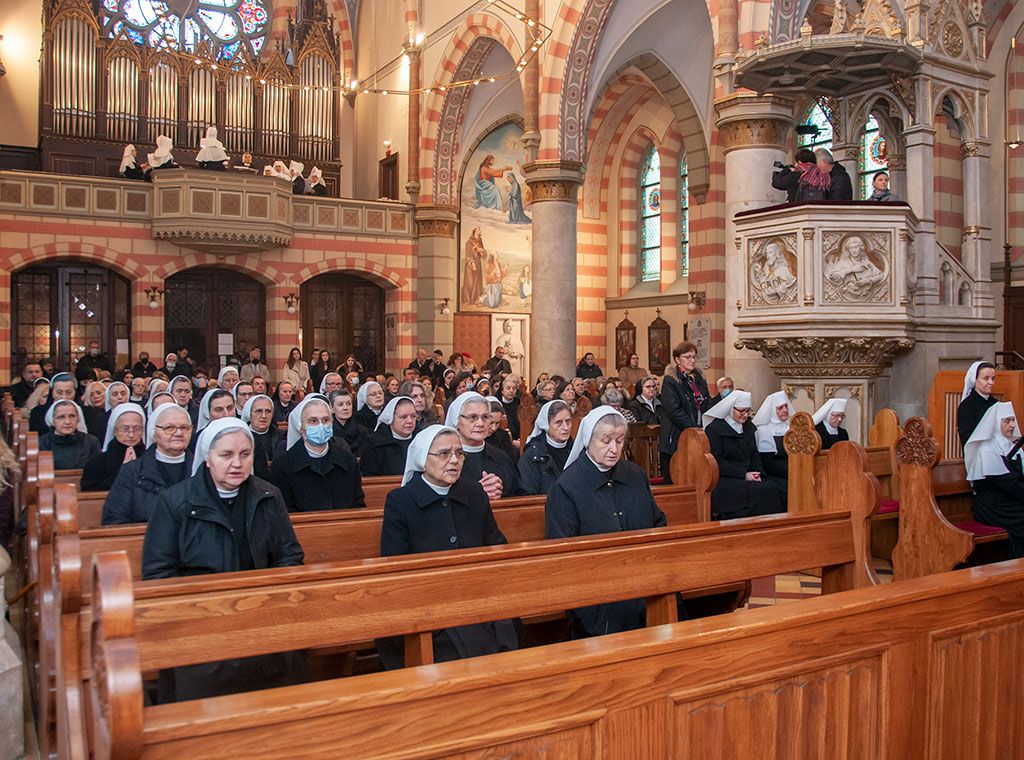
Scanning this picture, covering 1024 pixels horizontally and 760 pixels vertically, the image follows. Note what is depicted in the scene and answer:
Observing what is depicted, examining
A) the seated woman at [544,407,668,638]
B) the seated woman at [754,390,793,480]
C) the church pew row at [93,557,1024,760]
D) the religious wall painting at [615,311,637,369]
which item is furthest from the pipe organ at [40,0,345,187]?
the church pew row at [93,557,1024,760]

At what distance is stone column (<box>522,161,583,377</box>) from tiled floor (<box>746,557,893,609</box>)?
31.3 ft

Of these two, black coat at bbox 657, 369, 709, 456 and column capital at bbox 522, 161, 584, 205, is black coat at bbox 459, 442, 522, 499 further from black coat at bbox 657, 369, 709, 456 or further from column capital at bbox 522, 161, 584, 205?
column capital at bbox 522, 161, 584, 205

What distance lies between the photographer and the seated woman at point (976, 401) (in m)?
6.36

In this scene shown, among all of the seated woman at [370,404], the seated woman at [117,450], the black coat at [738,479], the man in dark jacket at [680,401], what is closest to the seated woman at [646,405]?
the man in dark jacket at [680,401]

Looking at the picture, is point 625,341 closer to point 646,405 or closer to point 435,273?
point 435,273

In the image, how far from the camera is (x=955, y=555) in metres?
5.38

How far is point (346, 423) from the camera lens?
317 inches

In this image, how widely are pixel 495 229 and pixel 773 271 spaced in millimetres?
14341

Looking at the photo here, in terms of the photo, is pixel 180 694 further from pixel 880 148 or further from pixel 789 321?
pixel 880 148

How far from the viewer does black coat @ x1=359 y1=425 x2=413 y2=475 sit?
7309mm

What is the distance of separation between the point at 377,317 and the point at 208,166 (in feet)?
17.0

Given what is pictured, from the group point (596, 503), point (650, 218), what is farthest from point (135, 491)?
point (650, 218)

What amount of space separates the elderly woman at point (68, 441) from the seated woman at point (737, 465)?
15.8ft

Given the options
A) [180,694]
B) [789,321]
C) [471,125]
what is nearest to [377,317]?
[471,125]
